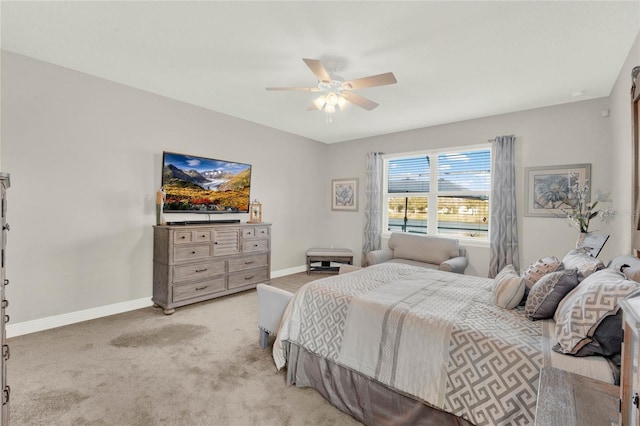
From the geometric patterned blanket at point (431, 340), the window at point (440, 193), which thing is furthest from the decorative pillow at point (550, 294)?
the window at point (440, 193)

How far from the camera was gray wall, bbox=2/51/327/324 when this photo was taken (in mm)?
2916

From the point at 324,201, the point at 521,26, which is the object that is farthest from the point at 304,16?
the point at 324,201

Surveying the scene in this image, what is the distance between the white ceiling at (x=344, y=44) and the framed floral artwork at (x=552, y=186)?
91cm

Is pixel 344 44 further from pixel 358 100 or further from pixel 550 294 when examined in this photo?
pixel 550 294

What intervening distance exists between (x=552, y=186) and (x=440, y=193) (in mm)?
1535

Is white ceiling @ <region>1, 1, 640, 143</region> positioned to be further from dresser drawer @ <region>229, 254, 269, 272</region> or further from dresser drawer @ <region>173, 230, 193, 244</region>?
dresser drawer @ <region>229, 254, 269, 272</region>

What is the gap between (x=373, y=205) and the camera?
5.65 meters

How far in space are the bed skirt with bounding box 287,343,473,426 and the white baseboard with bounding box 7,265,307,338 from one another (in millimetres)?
2549

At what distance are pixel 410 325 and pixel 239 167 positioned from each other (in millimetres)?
3805

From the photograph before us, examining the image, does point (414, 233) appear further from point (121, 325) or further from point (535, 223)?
point (121, 325)

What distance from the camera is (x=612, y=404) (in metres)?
0.88

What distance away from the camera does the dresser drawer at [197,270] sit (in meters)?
3.63

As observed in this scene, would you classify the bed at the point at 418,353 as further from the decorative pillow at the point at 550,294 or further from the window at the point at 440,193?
the window at the point at 440,193

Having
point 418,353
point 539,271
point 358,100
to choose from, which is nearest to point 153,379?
point 418,353
